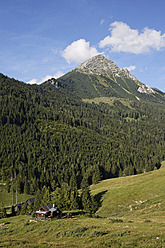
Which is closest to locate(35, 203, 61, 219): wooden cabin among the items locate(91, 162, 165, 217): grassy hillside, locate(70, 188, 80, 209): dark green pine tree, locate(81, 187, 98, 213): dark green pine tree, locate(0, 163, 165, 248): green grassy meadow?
locate(0, 163, 165, 248): green grassy meadow

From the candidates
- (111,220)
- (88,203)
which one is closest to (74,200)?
(88,203)

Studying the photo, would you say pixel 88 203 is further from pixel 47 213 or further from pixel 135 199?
pixel 47 213

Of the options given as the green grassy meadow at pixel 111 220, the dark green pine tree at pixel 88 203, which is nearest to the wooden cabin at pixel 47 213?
the green grassy meadow at pixel 111 220

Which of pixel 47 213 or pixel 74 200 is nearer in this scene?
pixel 47 213

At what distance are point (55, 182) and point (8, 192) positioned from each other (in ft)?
129

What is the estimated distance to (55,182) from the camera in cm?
15512

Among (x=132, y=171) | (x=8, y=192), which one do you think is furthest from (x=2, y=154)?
(x=132, y=171)

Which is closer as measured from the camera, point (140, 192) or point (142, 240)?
point (142, 240)

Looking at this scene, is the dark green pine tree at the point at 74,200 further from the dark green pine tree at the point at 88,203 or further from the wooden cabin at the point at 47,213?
the wooden cabin at the point at 47,213

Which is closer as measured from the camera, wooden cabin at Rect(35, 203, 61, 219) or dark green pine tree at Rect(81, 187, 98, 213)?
wooden cabin at Rect(35, 203, 61, 219)

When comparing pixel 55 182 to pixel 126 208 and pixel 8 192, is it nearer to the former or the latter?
pixel 8 192

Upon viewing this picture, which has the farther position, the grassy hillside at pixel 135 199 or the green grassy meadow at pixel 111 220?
the grassy hillside at pixel 135 199

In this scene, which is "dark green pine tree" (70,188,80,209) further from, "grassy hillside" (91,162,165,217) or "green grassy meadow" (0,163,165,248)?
"grassy hillside" (91,162,165,217)

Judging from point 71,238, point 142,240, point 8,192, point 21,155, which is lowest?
point 8,192
